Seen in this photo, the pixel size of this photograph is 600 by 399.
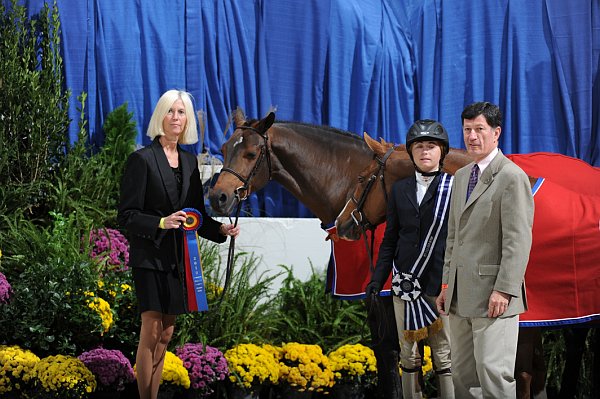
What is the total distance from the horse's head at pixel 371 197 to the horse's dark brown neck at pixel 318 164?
53 cm

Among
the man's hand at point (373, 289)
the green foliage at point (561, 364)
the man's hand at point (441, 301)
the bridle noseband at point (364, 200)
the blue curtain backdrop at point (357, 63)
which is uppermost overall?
the blue curtain backdrop at point (357, 63)

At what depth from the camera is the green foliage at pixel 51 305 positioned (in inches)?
180

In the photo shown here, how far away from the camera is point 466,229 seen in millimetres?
3070

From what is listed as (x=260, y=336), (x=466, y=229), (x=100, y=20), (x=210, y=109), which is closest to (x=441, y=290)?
(x=466, y=229)

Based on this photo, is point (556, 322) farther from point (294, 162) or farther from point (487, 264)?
point (294, 162)

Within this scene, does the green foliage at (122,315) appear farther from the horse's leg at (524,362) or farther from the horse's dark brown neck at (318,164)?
the horse's leg at (524,362)

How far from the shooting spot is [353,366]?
510 centimetres

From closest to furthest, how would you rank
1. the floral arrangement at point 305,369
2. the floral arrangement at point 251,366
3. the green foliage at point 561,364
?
1. the floral arrangement at point 251,366
2. the floral arrangement at point 305,369
3. the green foliage at point 561,364

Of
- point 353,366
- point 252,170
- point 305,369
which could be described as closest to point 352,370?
point 353,366

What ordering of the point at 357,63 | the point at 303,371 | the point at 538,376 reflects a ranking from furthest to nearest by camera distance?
the point at 357,63 → the point at 303,371 → the point at 538,376

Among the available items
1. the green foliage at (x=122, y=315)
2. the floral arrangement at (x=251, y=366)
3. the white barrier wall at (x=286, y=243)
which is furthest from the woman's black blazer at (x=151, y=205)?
the white barrier wall at (x=286, y=243)

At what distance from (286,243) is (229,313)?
1.05m

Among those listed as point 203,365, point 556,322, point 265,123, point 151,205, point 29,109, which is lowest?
point 203,365

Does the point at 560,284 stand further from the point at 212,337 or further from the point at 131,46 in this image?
the point at 131,46
